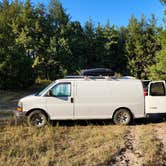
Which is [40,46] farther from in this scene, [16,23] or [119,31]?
[119,31]

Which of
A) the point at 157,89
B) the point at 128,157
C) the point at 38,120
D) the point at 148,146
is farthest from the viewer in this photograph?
the point at 157,89

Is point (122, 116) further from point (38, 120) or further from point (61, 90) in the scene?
point (38, 120)

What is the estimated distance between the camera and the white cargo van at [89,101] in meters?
14.5

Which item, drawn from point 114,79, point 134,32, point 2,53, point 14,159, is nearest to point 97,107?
point 114,79

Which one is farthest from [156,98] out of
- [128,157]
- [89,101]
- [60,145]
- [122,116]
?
[128,157]

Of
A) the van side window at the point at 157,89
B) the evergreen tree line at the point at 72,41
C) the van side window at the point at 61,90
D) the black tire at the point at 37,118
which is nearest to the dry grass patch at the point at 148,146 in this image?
the van side window at the point at 157,89

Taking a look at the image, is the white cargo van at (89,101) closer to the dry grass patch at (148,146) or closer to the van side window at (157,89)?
the van side window at (157,89)

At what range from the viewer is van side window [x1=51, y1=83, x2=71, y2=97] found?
14.6m

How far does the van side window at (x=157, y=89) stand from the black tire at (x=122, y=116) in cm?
132

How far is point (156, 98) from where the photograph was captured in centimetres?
1501

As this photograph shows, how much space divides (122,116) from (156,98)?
1.60m

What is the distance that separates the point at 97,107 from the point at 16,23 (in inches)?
1262

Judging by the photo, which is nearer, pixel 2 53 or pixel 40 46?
pixel 2 53

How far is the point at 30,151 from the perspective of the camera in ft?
32.6
